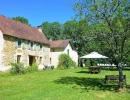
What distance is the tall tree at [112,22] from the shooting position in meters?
11.4

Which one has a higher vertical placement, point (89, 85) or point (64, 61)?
point (64, 61)

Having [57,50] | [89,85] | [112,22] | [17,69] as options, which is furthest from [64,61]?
[112,22]

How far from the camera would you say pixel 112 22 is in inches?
464

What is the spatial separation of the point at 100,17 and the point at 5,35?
14924 mm

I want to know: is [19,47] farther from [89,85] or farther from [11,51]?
[89,85]

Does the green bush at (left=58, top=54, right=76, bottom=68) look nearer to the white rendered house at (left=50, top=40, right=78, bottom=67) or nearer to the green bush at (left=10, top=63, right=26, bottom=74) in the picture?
the white rendered house at (left=50, top=40, right=78, bottom=67)

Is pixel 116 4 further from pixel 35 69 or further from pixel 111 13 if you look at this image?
pixel 35 69

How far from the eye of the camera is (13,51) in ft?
82.4

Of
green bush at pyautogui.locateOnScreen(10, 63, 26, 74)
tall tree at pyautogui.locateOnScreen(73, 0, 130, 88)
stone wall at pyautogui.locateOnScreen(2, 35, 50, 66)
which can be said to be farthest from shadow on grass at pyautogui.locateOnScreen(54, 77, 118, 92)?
stone wall at pyautogui.locateOnScreen(2, 35, 50, 66)

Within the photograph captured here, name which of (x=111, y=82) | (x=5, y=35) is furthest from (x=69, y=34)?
(x=111, y=82)

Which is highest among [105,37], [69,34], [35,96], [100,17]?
[69,34]

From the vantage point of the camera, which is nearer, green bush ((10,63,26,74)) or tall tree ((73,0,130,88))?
tall tree ((73,0,130,88))

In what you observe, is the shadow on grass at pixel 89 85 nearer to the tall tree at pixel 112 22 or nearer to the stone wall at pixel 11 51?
the tall tree at pixel 112 22

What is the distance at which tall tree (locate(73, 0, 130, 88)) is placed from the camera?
1144 cm
